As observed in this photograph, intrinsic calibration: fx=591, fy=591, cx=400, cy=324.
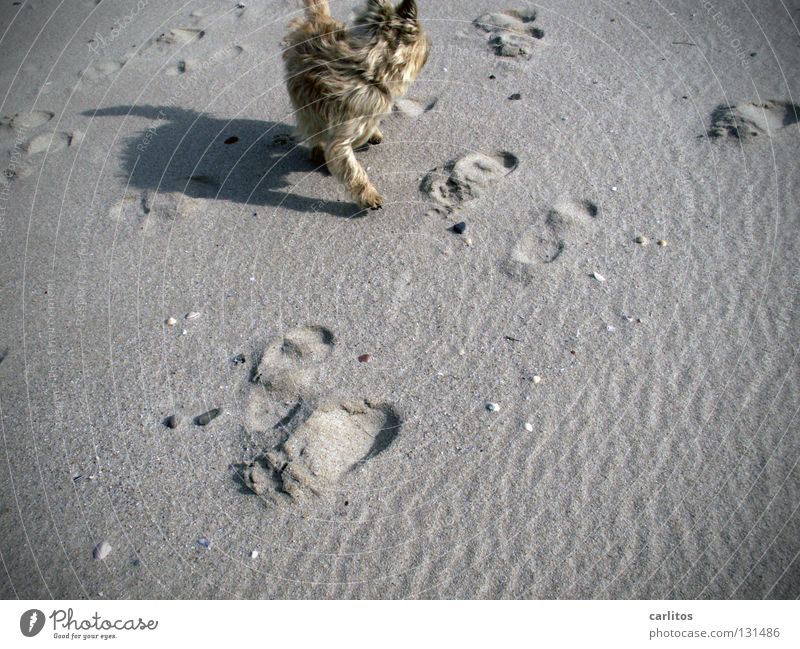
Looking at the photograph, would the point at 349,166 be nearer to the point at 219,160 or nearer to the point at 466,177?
the point at 466,177

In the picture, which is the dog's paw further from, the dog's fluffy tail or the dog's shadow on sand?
the dog's fluffy tail

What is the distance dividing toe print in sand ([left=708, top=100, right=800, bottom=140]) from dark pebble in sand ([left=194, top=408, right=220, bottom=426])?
14.0 ft

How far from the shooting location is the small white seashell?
3.00 m

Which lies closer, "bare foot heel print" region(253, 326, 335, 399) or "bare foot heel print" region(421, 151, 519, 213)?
"bare foot heel print" region(253, 326, 335, 399)

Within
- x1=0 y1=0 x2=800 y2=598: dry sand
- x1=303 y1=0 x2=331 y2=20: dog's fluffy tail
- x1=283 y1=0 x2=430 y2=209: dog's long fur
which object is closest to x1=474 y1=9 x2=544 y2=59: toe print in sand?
x1=0 y1=0 x2=800 y2=598: dry sand

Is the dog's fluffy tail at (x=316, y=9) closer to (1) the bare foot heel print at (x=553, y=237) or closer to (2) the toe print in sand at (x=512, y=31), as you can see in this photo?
(2) the toe print in sand at (x=512, y=31)

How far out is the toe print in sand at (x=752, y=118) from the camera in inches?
183

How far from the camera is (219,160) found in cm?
486

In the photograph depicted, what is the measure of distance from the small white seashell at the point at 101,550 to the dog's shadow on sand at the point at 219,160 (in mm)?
2588

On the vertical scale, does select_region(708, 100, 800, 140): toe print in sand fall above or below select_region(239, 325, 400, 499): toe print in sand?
above

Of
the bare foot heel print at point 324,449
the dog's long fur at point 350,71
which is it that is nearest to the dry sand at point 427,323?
the bare foot heel print at point 324,449
